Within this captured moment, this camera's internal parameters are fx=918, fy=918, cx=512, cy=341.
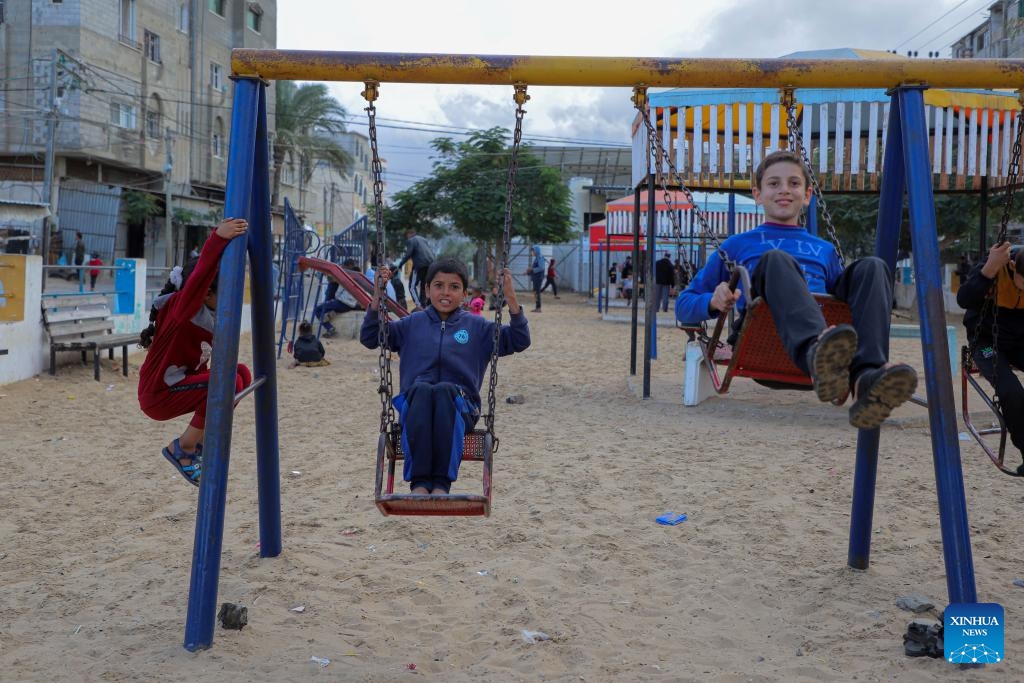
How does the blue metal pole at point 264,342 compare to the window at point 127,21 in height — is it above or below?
below

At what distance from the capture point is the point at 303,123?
Result: 4097 centimetres

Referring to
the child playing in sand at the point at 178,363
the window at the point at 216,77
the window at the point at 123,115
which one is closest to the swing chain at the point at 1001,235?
the child playing in sand at the point at 178,363

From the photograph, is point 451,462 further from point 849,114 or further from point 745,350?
point 849,114

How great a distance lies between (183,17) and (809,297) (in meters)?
33.4

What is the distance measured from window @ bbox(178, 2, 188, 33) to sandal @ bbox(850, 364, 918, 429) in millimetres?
33349

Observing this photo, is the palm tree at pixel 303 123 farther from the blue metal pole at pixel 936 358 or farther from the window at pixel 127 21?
the blue metal pole at pixel 936 358

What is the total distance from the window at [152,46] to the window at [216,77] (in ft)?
10.3

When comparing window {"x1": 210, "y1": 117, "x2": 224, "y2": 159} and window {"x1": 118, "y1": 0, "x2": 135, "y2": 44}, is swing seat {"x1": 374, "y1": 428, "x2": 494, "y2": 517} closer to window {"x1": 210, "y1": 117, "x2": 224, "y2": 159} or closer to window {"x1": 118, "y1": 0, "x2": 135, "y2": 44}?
window {"x1": 118, "y1": 0, "x2": 135, "y2": 44}

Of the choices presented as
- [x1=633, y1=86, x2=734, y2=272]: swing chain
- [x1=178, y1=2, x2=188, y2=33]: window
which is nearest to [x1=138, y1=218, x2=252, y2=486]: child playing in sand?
[x1=633, y1=86, x2=734, y2=272]: swing chain

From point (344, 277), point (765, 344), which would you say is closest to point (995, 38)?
point (344, 277)

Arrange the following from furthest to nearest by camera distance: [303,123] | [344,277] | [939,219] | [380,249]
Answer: [303,123] < [939,219] < [344,277] < [380,249]

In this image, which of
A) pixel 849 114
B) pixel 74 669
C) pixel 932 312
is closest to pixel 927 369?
pixel 932 312

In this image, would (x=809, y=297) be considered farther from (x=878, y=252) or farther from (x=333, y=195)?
(x=333, y=195)

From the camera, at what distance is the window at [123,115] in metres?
28.5
